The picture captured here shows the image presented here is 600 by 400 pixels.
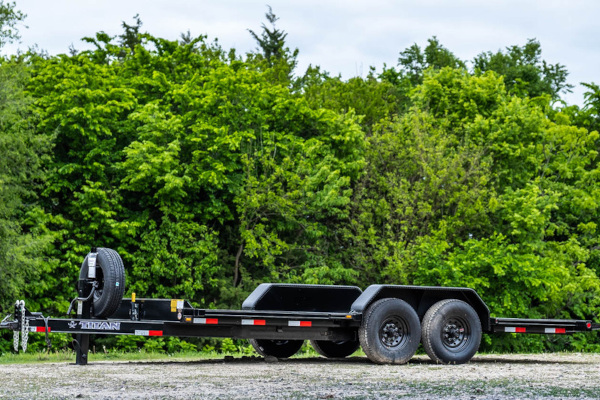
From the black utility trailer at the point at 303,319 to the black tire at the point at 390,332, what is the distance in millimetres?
16

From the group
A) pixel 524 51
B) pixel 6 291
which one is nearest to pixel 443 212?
pixel 6 291

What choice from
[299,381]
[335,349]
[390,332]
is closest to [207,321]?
[299,381]

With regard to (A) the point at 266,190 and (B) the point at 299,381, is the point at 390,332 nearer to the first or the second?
(B) the point at 299,381

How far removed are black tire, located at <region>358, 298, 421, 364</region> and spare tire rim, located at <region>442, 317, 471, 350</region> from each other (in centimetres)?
62

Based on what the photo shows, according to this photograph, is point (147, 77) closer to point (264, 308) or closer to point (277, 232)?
point (277, 232)

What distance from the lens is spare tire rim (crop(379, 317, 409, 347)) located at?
1369 centimetres

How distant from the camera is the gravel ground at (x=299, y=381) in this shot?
27.7 ft

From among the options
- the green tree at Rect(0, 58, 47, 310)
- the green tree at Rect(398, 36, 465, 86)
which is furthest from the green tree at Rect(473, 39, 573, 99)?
the green tree at Rect(0, 58, 47, 310)

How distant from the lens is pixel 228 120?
1184 inches

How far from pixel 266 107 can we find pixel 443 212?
7.73 m

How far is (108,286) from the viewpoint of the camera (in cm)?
1258

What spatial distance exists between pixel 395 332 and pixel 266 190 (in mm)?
16185

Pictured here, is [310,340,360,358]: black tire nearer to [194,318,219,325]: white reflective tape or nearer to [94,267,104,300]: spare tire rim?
[194,318,219,325]: white reflective tape

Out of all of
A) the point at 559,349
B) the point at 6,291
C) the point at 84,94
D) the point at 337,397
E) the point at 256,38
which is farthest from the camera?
the point at 256,38
